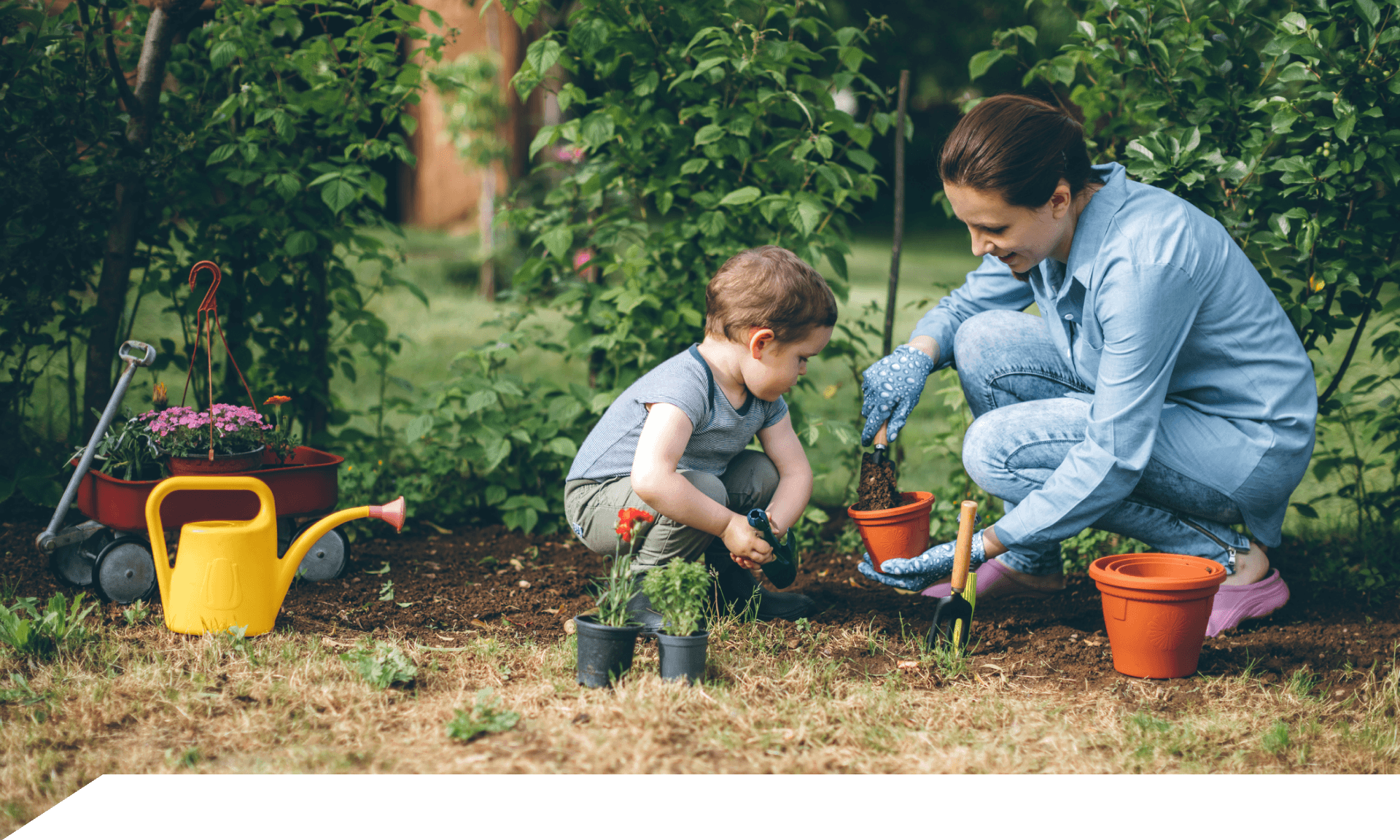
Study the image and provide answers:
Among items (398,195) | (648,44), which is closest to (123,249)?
(648,44)

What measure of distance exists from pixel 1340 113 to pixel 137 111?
3.26m

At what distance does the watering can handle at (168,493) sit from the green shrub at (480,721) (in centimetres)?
79

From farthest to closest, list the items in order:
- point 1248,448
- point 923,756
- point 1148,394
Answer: point 1248,448 < point 1148,394 < point 923,756

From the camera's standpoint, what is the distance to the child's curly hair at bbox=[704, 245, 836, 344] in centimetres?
235

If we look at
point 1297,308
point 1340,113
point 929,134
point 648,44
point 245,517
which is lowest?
point 245,517

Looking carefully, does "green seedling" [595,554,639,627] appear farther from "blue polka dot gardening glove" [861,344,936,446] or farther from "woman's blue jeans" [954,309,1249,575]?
"woman's blue jeans" [954,309,1249,575]

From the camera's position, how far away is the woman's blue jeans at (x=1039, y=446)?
2.51m

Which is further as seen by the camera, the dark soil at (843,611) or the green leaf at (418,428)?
the green leaf at (418,428)

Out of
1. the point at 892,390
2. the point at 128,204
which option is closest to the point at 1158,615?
the point at 892,390

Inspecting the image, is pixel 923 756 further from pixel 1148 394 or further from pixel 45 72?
pixel 45 72

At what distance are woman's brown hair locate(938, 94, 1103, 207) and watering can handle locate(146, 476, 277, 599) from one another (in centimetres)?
171

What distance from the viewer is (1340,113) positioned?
8.29ft

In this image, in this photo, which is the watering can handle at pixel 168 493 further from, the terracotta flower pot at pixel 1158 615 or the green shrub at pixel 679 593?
the terracotta flower pot at pixel 1158 615

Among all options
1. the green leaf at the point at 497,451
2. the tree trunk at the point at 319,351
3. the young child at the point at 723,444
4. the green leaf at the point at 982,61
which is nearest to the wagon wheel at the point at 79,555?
the tree trunk at the point at 319,351
